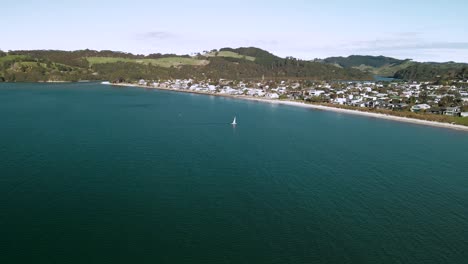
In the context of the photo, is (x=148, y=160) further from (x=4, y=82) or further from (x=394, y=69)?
(x=394, y=69)

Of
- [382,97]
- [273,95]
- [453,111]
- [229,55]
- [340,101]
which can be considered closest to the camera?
[453,111]

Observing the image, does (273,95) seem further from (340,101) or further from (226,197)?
(226,197)

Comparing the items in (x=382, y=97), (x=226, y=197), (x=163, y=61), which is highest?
(x=163, y=61)

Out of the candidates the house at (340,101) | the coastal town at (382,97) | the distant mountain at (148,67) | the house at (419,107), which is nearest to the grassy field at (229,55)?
the distant mountain at (148,67)

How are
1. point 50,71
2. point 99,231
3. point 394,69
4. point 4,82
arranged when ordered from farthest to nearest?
point 394,69
point 50,71
point 4,82
point 99,231

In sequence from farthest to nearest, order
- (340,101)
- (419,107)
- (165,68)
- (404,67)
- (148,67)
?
(404,67), (165,68), (148,67), (340,101), (419,107)


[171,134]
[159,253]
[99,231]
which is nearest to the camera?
[159,253]

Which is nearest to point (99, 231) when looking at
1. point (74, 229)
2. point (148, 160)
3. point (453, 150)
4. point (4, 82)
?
point (74, 229)

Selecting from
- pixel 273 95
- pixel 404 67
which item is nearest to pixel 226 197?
pixel 273 95
